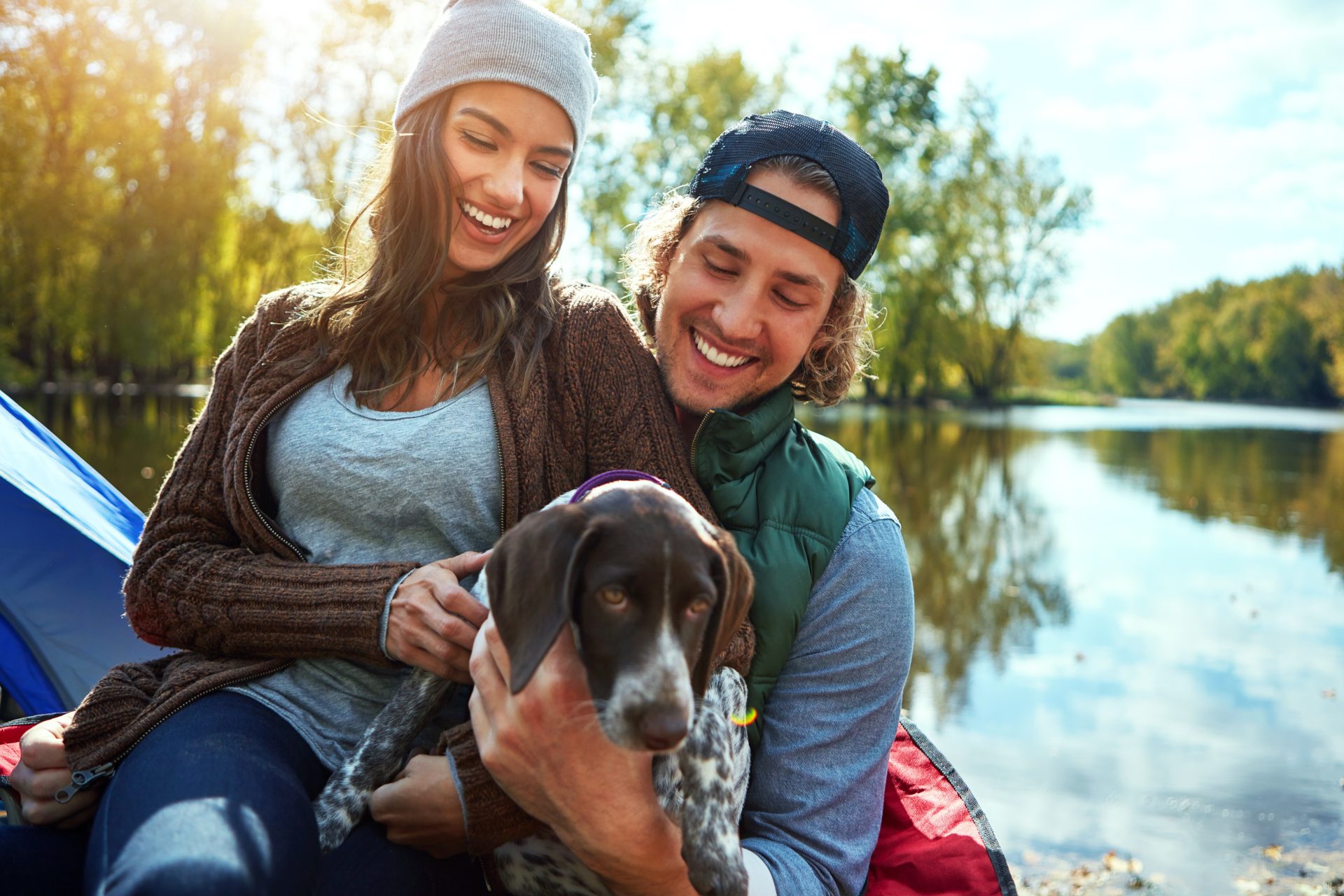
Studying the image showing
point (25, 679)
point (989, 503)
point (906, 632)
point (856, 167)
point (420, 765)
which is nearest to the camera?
point (420, 765)

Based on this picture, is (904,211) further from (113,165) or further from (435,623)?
(435,623)

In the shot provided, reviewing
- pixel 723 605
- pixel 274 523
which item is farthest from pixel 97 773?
pixel 723 605

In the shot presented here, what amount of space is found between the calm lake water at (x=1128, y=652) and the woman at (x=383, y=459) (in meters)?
3.95

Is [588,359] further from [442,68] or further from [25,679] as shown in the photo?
[25,679]

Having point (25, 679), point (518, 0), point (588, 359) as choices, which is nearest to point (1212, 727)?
point (588, 359)

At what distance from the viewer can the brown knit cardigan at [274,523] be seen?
2656mm

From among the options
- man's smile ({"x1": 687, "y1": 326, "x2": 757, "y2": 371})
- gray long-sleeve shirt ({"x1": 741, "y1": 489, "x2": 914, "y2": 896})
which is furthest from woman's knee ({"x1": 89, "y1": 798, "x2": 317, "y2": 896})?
man's smile ({"x1": 687, "y1": 326, "x2": 757, "y2": 371})

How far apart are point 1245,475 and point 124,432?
26553 mm

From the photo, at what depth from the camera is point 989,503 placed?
57.7 feet

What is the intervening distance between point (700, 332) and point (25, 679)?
3243 millimetres

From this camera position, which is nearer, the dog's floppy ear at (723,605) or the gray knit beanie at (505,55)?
the dog's floppy ear at (723,605)

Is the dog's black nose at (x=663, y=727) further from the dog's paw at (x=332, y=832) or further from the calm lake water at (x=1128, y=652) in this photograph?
the calm lake water at (x=1128, y=652)

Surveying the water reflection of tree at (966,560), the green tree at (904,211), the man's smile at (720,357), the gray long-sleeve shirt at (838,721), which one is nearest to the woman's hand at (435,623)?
the gray long-sleeve shirt at (838,721)

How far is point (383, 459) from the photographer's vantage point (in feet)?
9.47
